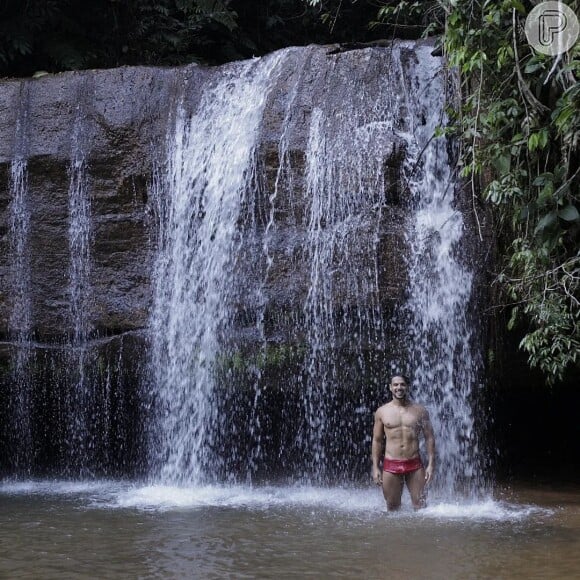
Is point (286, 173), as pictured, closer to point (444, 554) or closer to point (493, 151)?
point (493, 151)

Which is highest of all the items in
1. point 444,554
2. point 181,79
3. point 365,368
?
point 181,79

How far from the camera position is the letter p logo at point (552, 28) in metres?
7.11

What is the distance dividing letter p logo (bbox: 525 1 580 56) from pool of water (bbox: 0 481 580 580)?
12.7ft

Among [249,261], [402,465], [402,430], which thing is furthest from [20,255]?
[402,465]

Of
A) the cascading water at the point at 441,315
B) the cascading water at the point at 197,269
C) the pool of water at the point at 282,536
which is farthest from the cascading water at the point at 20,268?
the cascading water at the point at 441,315

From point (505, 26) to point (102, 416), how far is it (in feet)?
21.5

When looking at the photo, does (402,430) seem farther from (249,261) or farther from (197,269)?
(197,269)

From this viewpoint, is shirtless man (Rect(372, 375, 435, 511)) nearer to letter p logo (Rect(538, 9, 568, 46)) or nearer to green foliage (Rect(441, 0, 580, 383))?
green foliage (Rect(441, 0, 580, 383))

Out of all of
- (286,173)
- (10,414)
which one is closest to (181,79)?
(286,173)

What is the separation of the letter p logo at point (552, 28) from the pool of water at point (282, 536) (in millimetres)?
A: 3883

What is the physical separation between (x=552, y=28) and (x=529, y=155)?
1158mm

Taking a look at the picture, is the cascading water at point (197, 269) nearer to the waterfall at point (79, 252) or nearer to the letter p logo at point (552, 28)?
the waterfall at point (79, 252)

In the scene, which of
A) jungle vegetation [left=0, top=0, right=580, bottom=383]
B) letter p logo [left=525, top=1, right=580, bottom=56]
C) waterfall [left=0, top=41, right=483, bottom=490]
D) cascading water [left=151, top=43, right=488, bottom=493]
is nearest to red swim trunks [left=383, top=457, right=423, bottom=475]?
waterfall [left=0, top=41, right=483, bottom=490]

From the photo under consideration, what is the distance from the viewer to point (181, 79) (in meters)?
10.2
